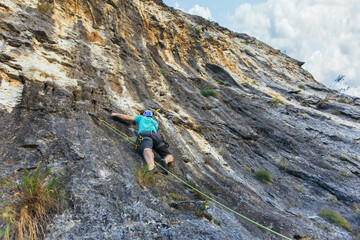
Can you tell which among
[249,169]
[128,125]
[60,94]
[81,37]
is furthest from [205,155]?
[81,37]

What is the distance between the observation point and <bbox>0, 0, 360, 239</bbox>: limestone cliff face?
348cm

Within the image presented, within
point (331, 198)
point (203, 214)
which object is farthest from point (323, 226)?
point (203, 214)

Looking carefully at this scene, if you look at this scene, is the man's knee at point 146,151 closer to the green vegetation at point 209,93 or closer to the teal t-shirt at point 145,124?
the teal t-shirt at point 145,124

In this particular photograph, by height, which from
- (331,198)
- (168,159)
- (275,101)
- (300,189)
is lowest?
(168,159)

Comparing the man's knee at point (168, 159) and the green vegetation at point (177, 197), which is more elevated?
the man's knee at point (168, 159)

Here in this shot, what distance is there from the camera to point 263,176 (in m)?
8.24

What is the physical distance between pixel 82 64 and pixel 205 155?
18.4 feet

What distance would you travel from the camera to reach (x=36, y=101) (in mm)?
4703

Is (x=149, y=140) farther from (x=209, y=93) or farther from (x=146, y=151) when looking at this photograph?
(x=209, y=93)

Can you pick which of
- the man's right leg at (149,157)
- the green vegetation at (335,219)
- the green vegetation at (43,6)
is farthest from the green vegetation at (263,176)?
the green vegetation at (43,6)

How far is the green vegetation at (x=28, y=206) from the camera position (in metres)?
2.44

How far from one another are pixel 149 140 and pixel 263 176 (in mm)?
5371

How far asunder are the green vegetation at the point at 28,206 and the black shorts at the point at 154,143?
2.48 metres

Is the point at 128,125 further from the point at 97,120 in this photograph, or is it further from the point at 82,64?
the point at 82,64
